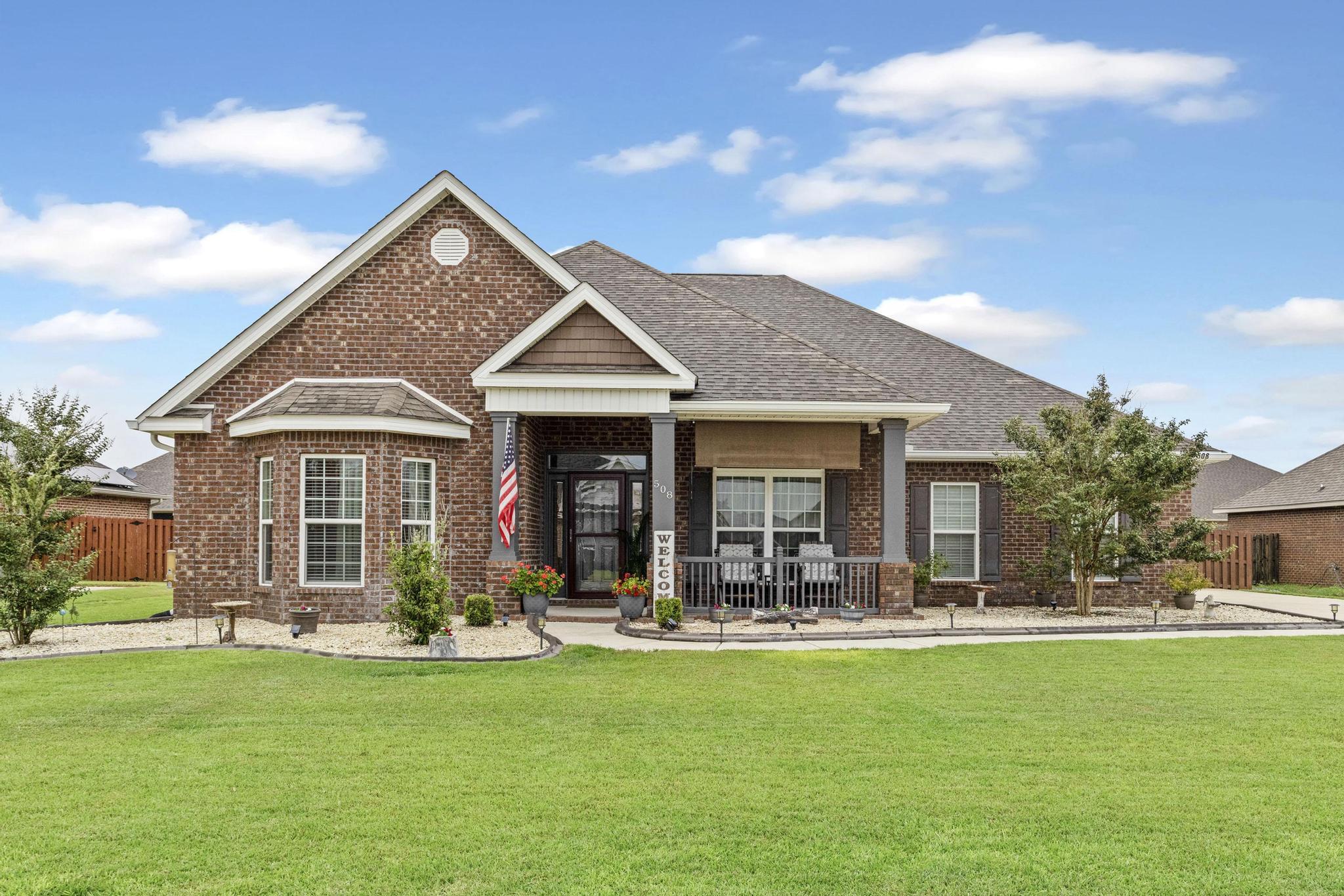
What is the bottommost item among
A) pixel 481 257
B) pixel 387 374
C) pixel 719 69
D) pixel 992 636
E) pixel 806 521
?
pixel 992 636

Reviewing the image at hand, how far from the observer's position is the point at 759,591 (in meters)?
17.4

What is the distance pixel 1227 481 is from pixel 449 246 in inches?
1777

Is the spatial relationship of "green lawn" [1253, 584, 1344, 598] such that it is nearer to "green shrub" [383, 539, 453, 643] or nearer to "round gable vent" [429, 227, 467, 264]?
"round gable vent" [429, 227, 467, 264]

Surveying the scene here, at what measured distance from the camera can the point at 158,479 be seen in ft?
147

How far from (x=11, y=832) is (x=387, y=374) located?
11799 millimetres

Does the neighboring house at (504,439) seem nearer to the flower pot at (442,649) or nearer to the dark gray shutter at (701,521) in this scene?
the dark gray shutter at (701,521)

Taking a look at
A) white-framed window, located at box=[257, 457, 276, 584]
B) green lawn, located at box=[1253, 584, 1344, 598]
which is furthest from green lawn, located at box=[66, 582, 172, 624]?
green lawn, located at box=[1253, 584, 1344, 598]

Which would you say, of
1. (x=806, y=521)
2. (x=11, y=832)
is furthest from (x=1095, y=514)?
(x=11, y=832)

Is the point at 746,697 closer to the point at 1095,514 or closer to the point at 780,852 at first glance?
the point at 780,852

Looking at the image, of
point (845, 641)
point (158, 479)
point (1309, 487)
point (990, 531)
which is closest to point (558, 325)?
point (845, 641)

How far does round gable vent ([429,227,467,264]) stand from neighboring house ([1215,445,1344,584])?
24.2 metres

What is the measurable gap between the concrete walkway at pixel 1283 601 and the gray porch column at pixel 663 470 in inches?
424

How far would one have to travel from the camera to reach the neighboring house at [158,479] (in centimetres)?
4131

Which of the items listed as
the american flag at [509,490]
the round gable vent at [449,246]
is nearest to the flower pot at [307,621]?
the american flag at [509,490]
